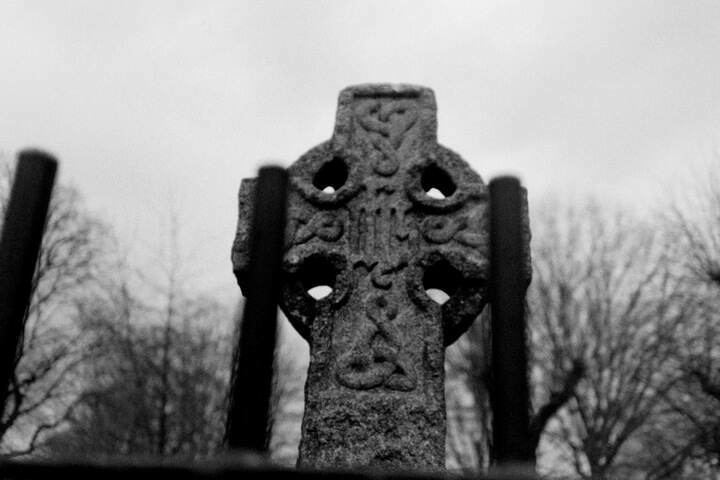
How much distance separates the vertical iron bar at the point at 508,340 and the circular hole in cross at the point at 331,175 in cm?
254

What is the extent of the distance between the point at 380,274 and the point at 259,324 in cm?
257

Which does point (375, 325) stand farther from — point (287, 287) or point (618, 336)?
point (618, 336)

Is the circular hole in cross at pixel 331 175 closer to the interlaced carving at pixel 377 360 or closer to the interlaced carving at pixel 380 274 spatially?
the interlaced carving at pixel 380 274

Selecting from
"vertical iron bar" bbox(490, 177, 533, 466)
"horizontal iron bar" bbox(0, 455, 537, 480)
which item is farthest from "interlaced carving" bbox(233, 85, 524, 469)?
"horizontal iron bar" bbox(0, 455, 537, 480)

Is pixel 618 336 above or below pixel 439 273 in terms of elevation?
above

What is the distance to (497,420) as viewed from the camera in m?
1.54

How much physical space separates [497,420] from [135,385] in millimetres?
13450

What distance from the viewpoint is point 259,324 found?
147 centimetres

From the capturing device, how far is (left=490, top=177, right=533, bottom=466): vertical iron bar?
4.99 feet

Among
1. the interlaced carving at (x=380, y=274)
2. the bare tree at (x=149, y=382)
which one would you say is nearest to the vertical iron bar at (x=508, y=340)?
the interlaced carving at (x=380, y=274)

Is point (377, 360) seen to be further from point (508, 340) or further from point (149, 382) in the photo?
point (149, 382)

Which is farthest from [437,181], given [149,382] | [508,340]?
[149,382]

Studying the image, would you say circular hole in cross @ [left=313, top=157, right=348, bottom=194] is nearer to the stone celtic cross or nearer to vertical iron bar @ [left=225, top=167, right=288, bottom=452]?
the stone celtic cross

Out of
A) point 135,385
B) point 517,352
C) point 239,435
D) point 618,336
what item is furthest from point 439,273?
point 618,336
